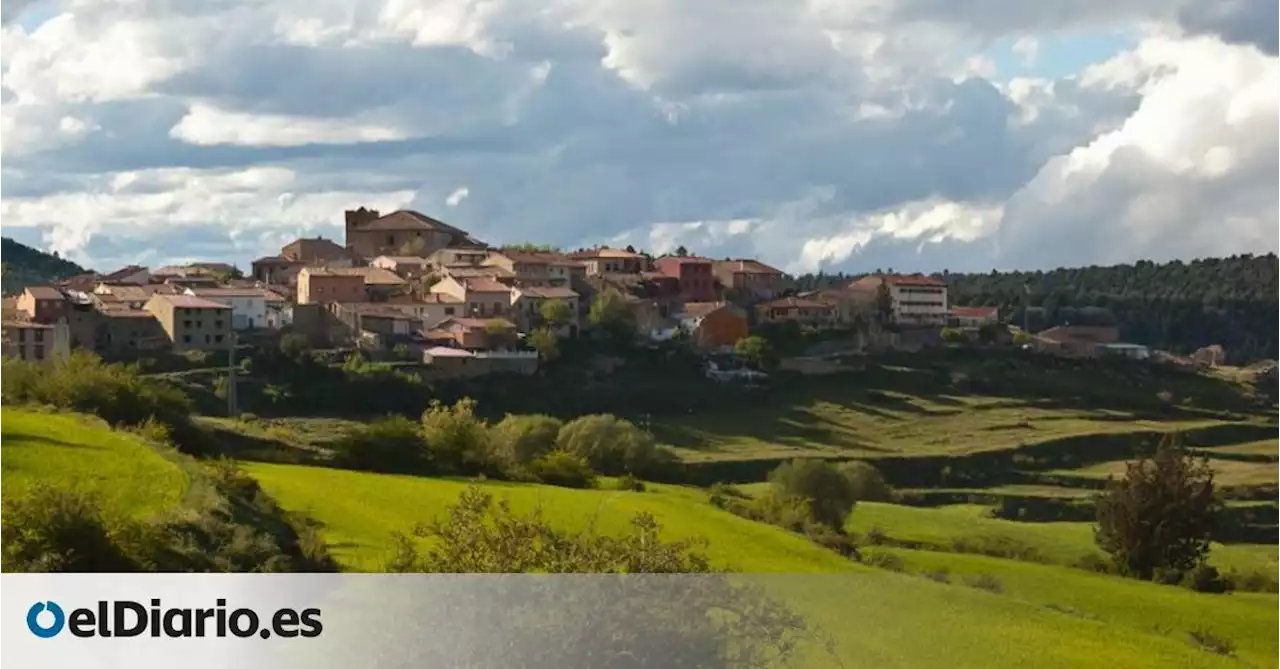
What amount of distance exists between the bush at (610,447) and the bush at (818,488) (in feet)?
24.8

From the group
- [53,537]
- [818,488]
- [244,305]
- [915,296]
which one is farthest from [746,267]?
[53,537]

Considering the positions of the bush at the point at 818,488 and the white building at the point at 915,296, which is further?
the white building at the point at 915,296

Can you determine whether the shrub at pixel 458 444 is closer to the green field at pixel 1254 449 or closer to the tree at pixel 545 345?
the tree at pixel 545 345

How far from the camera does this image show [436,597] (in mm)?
16375

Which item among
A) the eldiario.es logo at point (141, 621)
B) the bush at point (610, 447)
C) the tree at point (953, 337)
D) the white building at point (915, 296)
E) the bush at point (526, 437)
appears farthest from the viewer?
the white building at point (915, 296)

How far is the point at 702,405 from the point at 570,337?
10968 millimetres

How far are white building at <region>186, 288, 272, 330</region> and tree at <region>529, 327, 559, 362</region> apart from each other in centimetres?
1455

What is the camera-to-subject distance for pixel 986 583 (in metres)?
36.0

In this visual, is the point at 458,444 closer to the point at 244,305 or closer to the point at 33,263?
the point at 244,305

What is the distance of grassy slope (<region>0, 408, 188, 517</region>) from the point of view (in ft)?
81.9

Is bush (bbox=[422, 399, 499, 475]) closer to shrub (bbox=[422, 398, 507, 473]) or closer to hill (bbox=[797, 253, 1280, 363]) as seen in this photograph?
shrub (bbox=[422, 398, 507, 473])

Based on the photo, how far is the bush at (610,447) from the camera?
188ft

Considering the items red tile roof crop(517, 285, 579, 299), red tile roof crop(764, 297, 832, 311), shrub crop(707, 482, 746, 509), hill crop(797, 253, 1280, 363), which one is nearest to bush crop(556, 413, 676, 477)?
shrub crop(707, 482, 746, 509)

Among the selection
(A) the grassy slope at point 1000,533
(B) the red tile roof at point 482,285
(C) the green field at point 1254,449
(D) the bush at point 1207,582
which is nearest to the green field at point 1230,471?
(C) the green field at point 1254,449
